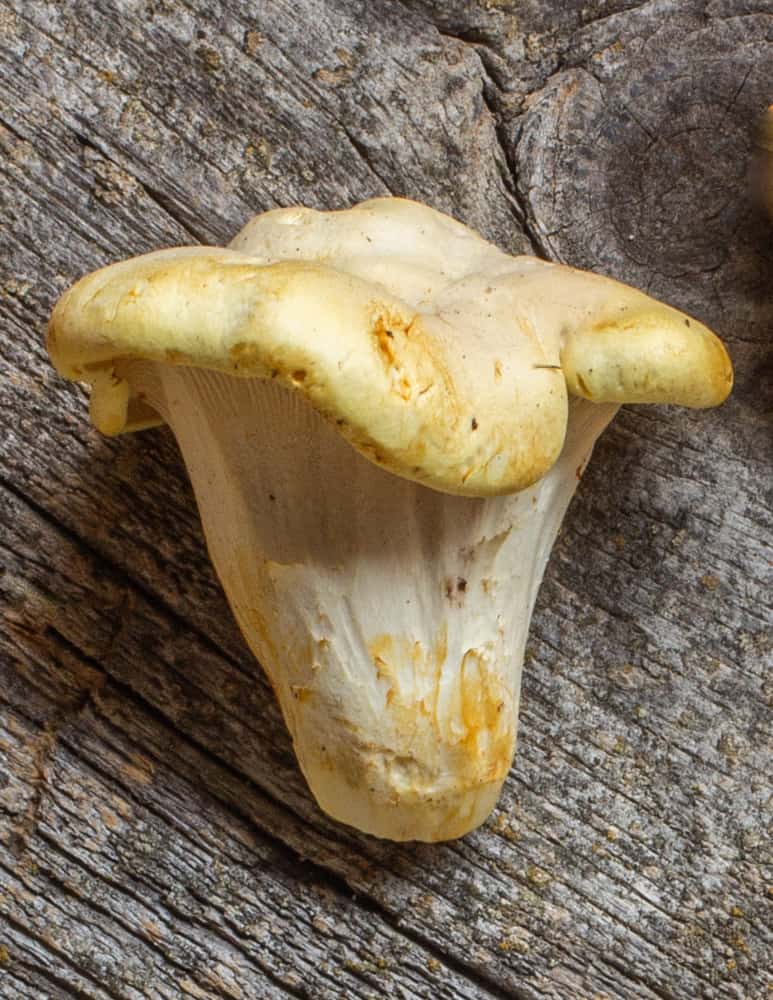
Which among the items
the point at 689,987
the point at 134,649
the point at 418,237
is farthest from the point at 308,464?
the point at 689,987

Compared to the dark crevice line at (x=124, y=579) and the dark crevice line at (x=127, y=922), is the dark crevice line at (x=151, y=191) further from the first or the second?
the dark crevice line at (x=127, y=922)

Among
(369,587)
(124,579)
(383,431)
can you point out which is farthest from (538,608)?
(383,431)

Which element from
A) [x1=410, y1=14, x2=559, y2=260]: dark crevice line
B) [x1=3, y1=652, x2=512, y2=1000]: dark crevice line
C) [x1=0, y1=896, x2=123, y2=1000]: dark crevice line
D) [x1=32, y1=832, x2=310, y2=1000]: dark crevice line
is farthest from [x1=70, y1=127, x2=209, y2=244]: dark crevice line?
[x1=0, y1=896, x2=123, y2=1000]: dark crevice line

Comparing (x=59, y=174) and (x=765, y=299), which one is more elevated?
(x=59, y=174)

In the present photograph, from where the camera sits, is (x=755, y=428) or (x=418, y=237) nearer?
(x=418, y=237)

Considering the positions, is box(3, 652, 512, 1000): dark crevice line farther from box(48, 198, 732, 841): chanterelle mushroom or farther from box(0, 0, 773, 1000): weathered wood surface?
box(48, 198, 732, 841): chanterelle mushroom

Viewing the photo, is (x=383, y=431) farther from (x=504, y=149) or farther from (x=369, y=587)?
(x=504, y=149)

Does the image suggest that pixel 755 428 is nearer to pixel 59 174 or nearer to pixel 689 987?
pixel 689 987
